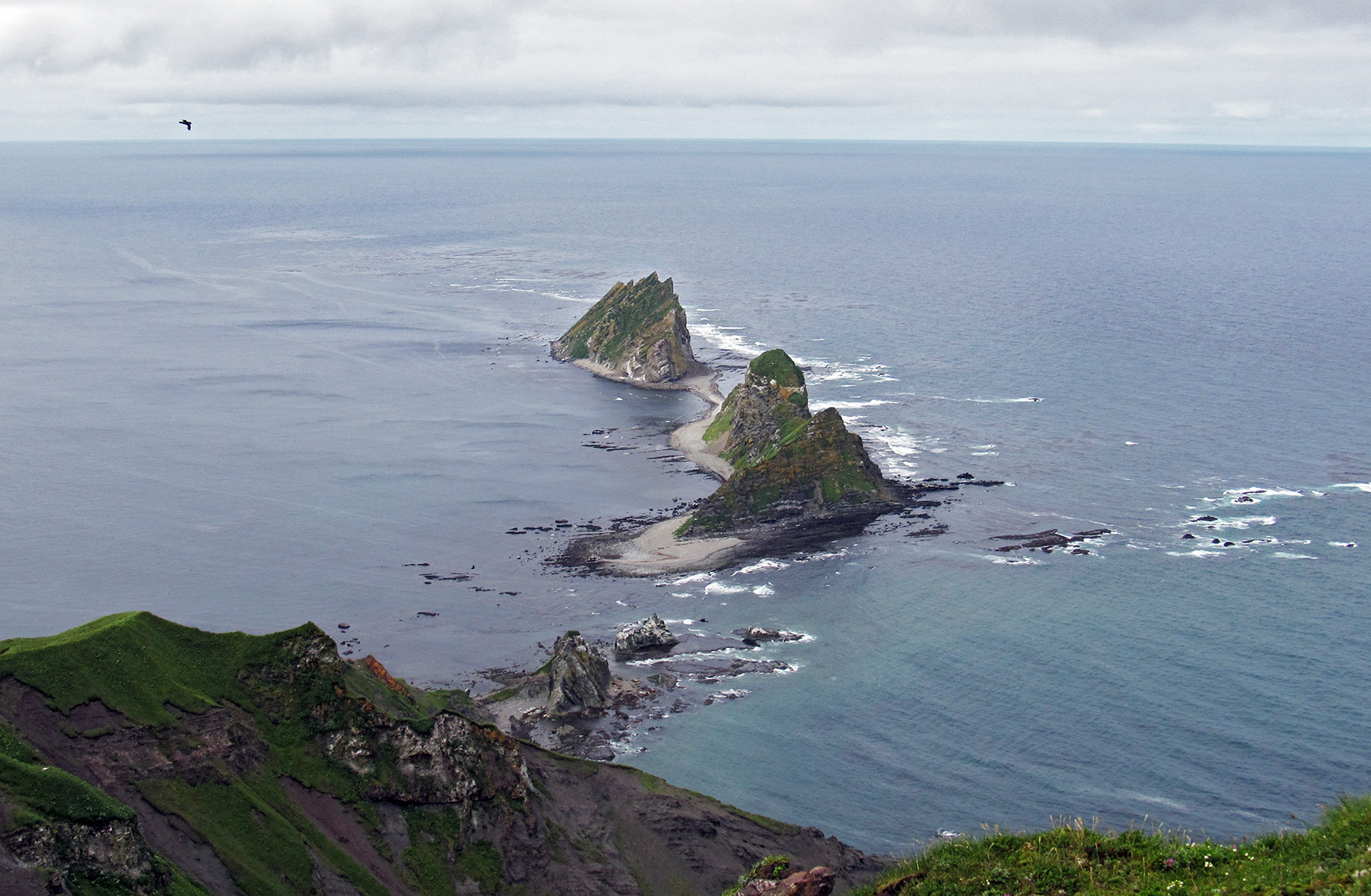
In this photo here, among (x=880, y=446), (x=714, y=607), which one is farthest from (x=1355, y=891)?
(x=880, y=446)

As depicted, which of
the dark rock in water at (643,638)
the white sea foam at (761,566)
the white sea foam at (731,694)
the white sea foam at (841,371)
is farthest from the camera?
the white sea foam at (841,371)

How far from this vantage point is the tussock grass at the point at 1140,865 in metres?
27.3

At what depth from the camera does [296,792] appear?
5656 centimetres

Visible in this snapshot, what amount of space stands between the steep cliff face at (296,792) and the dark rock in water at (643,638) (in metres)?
21.5

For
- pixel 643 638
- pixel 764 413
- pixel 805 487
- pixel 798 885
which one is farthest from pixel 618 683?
pixel 764 413

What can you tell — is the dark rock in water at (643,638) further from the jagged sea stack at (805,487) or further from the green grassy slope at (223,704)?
the green grassy slope at (223,704)

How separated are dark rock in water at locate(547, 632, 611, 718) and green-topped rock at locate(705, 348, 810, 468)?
44698 mm

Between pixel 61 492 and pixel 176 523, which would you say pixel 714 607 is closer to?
pixel 176 523

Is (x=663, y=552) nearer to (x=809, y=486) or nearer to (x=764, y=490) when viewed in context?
(x=764, y=490)

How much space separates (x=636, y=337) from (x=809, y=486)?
68059 millimetres

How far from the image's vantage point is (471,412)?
157 m

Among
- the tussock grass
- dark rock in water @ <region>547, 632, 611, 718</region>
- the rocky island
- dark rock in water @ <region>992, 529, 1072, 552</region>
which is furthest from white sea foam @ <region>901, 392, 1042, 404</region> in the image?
the tussock grass

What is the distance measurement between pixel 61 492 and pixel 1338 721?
396 ft

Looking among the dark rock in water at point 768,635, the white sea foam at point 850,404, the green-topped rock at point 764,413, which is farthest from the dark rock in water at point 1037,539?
the white sea foam at point 850,404
